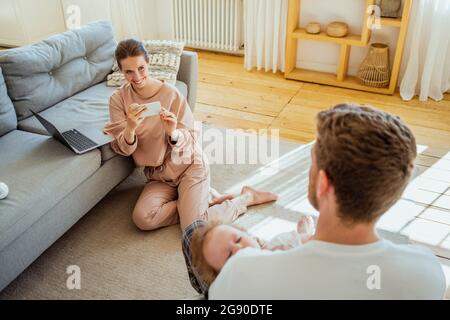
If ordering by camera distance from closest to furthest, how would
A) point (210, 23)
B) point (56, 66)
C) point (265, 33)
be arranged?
1. point (56, 66)
2. point (265, 33)
3. point (210, 23)

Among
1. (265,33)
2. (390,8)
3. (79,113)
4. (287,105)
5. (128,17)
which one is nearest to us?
(79,113)

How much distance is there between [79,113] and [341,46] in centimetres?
227

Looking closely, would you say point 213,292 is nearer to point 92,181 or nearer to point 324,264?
point 324,264

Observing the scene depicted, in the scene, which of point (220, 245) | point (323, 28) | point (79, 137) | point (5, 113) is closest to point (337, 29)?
point (323, 28)

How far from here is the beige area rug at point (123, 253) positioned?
185 cm

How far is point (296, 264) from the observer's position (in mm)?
887

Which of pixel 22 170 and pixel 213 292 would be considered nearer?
pixel 213 292

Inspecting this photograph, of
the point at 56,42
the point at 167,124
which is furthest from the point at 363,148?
the point at 56,42

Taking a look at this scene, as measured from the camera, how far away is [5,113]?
225cm

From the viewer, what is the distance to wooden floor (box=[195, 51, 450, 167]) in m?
3.05

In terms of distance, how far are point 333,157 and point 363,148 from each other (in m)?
0.06

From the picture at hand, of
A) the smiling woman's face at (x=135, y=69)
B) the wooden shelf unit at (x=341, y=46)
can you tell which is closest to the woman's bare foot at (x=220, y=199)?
the smiling woman's face at (x=135, y=69)

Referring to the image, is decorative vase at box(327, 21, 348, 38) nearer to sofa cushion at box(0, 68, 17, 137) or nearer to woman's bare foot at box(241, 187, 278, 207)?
woman's bare foot at box(241, 187, 278, 207)

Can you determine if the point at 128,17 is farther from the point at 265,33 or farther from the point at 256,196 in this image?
the point at 256,196
